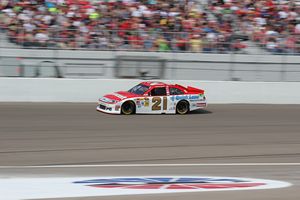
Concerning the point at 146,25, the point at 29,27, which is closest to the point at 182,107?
the point at 146,25

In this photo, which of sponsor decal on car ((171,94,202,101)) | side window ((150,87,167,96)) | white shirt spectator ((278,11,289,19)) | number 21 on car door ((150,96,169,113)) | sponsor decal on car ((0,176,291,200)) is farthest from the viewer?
white shirt spectator ((278,11,289,19))

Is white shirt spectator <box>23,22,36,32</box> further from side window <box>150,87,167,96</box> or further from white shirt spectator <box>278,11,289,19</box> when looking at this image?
white shirt spectator <box>278,11,289,19</box>

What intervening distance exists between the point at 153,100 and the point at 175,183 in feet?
27.4

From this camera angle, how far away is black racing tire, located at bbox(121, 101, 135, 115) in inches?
643

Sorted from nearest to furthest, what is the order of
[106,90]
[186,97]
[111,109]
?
[111,109]
[186,97]
[106,90]

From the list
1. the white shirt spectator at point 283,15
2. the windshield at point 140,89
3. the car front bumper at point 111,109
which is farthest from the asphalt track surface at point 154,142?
the white shirt spectator at point 283,15

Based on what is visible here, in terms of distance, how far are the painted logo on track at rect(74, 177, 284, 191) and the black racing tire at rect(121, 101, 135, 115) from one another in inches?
301

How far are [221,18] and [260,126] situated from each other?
24.9 ft

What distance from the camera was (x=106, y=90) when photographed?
19.3m

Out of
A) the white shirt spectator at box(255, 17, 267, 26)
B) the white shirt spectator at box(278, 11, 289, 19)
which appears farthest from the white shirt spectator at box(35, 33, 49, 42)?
the white shirt spectator at box(278, 11, 289, 19)

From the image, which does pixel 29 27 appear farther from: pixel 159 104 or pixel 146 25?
pixel 159 104

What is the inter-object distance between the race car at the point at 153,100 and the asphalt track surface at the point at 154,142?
0.36 meters

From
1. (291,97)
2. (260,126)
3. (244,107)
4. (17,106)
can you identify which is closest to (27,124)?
(17,106)

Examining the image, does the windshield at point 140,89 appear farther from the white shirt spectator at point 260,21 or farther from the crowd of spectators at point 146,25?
the white shirt spectator at point 260,21
